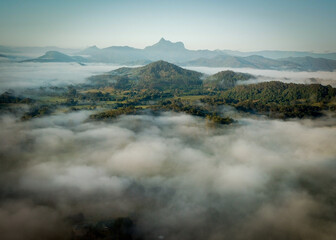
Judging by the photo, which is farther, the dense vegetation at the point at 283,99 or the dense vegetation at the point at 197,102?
the dense vegetation at the point at 283,99

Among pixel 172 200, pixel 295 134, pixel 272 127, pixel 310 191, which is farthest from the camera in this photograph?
pixel 272 127

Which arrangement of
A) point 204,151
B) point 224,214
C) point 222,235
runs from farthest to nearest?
point 204,151 → point 224,214 → point 222,235

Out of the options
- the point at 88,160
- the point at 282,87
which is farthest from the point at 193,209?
the point at 282,87

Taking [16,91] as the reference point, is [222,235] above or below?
below

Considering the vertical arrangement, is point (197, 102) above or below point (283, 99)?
below

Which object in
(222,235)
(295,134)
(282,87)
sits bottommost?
(222,235)

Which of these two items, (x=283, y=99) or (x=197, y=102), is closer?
(x=197, y=102)

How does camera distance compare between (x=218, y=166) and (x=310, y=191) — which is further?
(x=218, y=166)

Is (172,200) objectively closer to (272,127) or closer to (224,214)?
(224,214)

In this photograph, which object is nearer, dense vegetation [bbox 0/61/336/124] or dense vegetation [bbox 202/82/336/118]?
dense vegetation [bbox 0/61/336/124]
